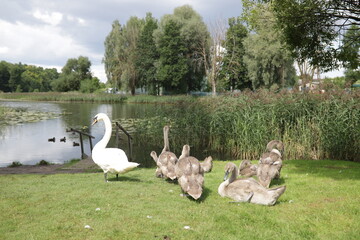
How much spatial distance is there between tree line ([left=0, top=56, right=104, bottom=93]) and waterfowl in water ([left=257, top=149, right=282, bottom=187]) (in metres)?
81.0

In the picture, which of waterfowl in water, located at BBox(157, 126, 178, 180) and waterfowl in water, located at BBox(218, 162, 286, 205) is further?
waterfowl in water, located at BBox(157, 126, 178, 180)

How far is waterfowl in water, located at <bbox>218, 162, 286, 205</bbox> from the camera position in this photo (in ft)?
21.8

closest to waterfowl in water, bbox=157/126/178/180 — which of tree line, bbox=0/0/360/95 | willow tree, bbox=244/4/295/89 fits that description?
tree line, bbox=0/0/360/95

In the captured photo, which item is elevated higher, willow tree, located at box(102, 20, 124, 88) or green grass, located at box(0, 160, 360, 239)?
willow tree, located at box(102, 20, 124, 88)

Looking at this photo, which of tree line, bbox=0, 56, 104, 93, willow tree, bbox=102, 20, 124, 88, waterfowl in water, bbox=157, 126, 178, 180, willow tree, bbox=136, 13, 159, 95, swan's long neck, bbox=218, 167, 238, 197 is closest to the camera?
swan's long neck, bbox=218, 167, 238, 197

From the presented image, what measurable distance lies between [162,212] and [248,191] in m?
2.01

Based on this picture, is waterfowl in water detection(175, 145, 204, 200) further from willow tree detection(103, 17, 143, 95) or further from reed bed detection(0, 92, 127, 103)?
willow tree detection(103, 17, 143, 95)

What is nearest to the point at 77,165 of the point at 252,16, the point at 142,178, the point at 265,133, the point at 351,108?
the point at 142,178

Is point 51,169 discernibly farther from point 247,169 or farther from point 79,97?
point 79,97

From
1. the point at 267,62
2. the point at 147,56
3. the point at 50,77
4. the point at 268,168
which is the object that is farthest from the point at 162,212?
the point at 50,77

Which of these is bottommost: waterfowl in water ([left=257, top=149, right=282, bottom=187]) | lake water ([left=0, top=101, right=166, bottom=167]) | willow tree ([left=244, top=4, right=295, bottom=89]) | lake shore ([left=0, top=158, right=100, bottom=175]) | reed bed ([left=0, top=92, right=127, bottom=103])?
lake water ([left=0, top=101, right=166, bottom=167])

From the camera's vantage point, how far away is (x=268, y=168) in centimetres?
833

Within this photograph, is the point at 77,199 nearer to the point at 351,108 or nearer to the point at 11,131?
the point at 351,108

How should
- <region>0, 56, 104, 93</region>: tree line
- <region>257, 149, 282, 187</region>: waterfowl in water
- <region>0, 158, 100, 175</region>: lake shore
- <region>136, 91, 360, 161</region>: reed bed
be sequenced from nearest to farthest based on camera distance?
<region>257, 149, 282, 187</region>: waterfowl in water
<region>0, 158, 100, 175</region>: lake shore
<region>136, 91, 360, 161</region>: reed bed
<region>0, 56, 104, 93</region>: tree line
